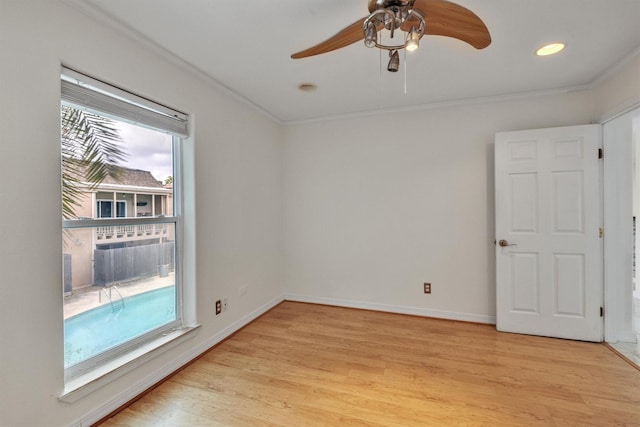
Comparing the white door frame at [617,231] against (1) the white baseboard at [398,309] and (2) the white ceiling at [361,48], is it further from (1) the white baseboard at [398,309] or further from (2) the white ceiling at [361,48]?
(1) the white baseboard at [398,309]

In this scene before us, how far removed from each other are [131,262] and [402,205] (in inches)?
106

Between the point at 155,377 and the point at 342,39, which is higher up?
the point at 342,39

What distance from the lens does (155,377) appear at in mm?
2025

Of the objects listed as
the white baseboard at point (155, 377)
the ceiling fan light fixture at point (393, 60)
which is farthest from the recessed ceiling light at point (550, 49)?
the white baseboard at point (155, 377)

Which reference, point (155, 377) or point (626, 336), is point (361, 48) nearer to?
point (155, 377)

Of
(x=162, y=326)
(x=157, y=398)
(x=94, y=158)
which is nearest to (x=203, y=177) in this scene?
(x=94, y=158)

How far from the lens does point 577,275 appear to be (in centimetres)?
263

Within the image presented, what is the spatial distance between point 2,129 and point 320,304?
3.20m

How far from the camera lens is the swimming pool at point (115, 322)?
1.66 meters

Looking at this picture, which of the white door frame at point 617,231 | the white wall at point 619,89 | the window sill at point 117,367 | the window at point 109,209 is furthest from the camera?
the white door frame at point 617,231

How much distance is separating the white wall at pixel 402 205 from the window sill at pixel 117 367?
72.1 inches

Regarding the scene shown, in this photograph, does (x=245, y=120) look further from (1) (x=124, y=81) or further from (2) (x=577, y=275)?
(2) (x=577, y=275)

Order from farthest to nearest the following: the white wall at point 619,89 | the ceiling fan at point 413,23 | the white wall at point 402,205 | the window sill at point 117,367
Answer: the white wall at point 402,205 → the white wall at point 619,89 → the window sill at point 117,367 → the ceiling fan at point 413,23

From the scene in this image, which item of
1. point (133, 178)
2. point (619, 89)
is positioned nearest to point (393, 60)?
point (133, 178)
